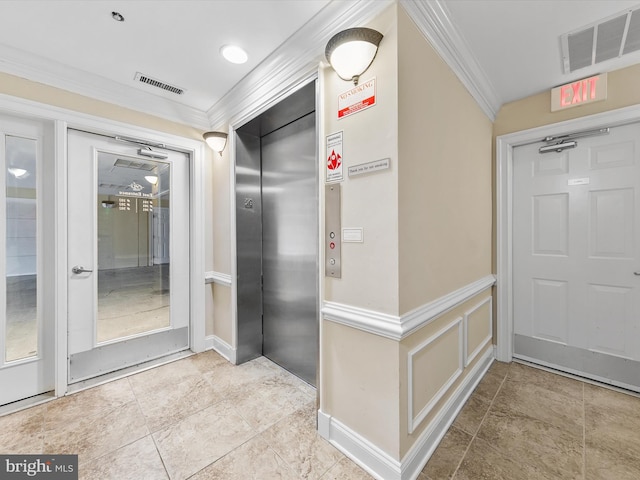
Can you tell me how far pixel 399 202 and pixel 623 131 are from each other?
92.4 inches

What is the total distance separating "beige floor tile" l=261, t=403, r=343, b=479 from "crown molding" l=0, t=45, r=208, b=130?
2937 mm

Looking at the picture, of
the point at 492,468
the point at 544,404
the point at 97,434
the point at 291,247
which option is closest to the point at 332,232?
the point at 291,247

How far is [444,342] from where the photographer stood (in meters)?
1.82

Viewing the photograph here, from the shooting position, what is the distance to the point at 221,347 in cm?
291

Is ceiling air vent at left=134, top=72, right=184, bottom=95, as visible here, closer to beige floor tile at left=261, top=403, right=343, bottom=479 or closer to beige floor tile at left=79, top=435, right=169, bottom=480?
beige floor tile at left=79, top=435, right=169, bottom=480

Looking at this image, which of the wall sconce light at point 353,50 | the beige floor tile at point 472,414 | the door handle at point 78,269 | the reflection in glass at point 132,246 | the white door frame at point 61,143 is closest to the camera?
the wall sconce light at point 353,50

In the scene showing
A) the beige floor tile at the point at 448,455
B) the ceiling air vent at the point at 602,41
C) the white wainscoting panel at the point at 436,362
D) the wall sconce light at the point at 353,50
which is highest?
the ceiling air vent at the point at 602,41

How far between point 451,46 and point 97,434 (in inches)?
137

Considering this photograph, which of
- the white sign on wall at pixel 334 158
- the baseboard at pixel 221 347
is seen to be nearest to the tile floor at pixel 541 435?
the white sign on wall at pixel 334 158

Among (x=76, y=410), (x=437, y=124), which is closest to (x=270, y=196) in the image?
(x=437, y=124)

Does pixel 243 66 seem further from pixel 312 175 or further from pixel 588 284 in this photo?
pixel 588 284

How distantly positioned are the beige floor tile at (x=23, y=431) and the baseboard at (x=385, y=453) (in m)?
1.77

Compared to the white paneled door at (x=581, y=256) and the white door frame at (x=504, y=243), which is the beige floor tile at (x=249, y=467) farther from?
the white paneled door at (x=581, y=256)

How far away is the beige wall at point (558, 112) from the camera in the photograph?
210 centimetres
